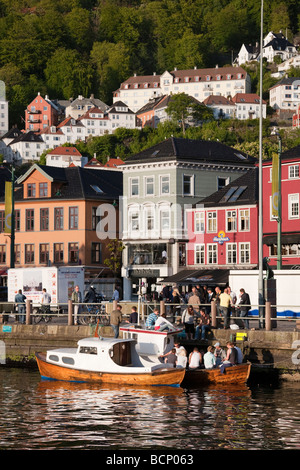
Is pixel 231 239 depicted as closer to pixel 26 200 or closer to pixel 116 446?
pixel 26 200

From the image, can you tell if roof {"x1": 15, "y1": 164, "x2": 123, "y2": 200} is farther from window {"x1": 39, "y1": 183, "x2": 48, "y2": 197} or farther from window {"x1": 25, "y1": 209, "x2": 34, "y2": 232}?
window {"x1": 25, "y1": 209, "x2": 34, "y2": 232}

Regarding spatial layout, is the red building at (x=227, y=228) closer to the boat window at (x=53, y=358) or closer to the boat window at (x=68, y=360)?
the boat window at (x=53, y=358)

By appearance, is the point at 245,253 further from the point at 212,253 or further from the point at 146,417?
the point at 146,417

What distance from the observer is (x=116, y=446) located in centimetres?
2600

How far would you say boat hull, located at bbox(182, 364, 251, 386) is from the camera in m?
36.2

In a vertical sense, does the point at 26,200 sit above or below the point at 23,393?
above

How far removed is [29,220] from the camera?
82500 millimetres

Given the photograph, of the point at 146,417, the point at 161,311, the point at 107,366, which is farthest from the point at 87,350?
the point at 146,417

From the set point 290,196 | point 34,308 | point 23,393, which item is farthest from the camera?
point 290,196

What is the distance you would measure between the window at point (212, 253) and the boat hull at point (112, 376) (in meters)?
33.3

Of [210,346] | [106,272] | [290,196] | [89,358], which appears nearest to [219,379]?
[210,346]

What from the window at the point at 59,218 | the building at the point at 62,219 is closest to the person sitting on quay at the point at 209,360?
the building at the point at 62,219

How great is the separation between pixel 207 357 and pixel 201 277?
107 feet

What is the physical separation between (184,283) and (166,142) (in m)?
15.5
